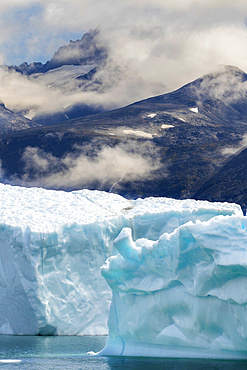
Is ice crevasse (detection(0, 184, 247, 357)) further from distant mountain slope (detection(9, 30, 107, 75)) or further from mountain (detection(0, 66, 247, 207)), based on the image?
distant mountain slope (detection(9, 30, 107, 75))

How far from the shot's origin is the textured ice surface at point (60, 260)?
22594mm

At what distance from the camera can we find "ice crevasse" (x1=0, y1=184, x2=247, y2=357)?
14688 millimetres

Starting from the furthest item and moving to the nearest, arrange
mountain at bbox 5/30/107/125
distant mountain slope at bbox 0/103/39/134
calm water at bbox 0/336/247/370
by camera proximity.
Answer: mountain at bbox 5/30/107/125 < distant mountain slope at bbox 0/103/39/134 < calm water at bbox 0/336/247/370

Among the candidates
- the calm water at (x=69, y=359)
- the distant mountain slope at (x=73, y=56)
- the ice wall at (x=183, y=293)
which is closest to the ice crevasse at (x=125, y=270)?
the ice wall at (x=183, y=293)

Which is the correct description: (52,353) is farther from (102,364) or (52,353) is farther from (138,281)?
(138,281)

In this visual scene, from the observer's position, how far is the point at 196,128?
96.1 metres

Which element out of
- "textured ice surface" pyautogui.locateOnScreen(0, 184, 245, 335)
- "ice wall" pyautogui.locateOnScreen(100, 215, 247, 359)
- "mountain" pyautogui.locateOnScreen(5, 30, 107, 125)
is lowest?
"mountain" pyautogui.locateOnScreen(5, 30, 107, 125)

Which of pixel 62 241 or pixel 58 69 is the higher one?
pixel 62 241

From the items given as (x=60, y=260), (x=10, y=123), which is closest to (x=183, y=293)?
(x=60, y=260)

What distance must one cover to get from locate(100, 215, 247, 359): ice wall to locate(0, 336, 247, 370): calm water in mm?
346

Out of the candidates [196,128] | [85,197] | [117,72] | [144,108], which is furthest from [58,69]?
[85,197]

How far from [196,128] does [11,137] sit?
1157 inches

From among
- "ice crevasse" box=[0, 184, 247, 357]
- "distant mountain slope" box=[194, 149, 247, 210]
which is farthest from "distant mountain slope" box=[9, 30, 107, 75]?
"ice crevasse" box=[0, 184, 247, 357]

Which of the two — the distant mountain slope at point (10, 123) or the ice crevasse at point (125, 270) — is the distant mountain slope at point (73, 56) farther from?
the ice crevasse at point (125, 270)
